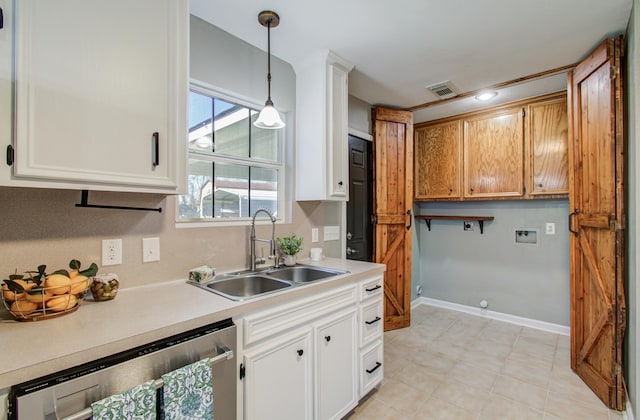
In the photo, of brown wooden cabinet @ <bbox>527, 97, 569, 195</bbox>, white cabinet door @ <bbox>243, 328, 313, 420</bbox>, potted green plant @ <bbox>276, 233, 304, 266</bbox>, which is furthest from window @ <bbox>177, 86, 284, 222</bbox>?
brown wooden cabinet @ <bbox>527, 97, 569, 195</bbox>

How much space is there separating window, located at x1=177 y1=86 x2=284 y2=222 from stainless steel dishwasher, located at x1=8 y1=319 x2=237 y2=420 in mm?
877

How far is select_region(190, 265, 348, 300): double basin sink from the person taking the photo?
175 cm

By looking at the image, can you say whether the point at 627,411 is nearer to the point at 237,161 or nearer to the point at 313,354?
the point at 313,354

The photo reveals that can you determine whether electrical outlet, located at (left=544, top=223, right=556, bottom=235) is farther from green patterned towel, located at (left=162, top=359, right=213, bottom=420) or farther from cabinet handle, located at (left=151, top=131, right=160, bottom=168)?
cabinet handle, located at (left=151, top=131, right=160, bottom=168)

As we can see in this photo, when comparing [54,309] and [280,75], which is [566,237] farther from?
[54,309]

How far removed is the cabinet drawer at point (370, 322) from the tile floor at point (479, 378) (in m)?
0.45

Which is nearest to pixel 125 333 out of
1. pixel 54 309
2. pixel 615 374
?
pixel 54 309

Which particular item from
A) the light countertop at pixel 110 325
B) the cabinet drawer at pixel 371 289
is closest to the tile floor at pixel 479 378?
the cabinet drawer at pixel 371 289

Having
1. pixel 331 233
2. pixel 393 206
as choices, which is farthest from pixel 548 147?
pixel 331 233

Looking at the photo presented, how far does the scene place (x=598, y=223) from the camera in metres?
2.07

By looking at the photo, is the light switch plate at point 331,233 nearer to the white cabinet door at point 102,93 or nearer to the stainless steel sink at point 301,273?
the stainless steel sink at point 301,273

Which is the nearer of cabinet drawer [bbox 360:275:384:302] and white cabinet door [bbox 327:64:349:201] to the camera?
cabinet drawer [bbox 360:275:384:302]

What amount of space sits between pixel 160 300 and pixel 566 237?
3.75 meters

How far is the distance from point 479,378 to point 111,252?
268cm
